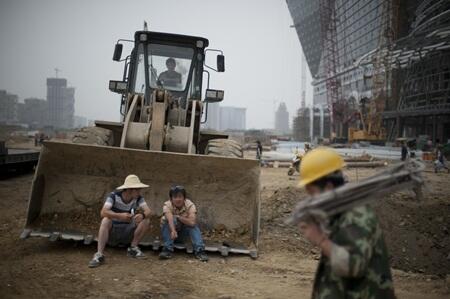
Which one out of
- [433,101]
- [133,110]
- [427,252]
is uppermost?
[433,101]

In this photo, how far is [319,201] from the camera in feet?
7.09

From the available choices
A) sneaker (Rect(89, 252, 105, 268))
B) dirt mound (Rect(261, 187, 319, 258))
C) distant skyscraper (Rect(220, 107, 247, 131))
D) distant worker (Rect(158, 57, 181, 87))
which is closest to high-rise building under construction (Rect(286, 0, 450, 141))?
dirt mound (Rect(261, 187, 319, 258))

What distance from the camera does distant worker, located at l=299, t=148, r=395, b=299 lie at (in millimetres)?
2195

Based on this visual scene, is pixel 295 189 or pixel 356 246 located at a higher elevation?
pixel 356 246

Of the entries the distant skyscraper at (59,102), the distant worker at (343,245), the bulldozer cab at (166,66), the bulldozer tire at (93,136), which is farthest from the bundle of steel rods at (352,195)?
the distant skyscraper at (59,102)

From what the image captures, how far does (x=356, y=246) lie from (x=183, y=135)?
495cm

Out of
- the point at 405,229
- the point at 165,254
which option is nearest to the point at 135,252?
the point at 165,254

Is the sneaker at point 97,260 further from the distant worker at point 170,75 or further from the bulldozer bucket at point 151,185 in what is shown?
the distant worker at point 170,75

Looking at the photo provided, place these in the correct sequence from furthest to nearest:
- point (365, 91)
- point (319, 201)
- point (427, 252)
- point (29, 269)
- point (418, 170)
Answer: point (365, 91) → point (427, 252) → point (29, 269) → point (418, 170) → point (319, 201)

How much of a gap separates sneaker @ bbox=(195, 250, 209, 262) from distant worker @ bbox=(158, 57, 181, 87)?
11.9 ft

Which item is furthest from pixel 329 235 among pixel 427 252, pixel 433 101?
pixel 433 101

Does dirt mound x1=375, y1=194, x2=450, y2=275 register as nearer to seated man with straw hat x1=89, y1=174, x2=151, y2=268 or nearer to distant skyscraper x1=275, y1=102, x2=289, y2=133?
seated man with straw hat x1=89, y1=174, x2=151, y2=268

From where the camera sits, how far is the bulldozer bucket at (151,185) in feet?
19.7

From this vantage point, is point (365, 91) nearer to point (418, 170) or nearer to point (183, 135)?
point (183, 135)
